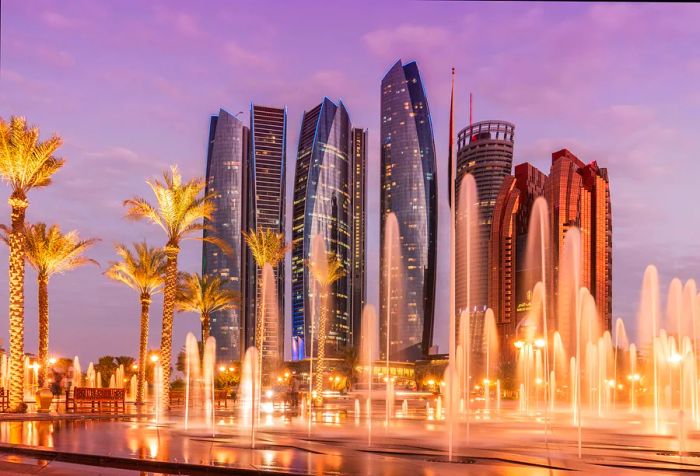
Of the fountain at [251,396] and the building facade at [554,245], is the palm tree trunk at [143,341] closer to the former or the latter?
the fountain at [251,396]

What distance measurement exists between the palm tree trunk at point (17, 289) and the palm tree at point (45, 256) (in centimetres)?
1163

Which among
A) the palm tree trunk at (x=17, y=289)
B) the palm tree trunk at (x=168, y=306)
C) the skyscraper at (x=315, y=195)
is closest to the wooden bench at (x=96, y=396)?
the palm tree trunk at (x=17, y=289)

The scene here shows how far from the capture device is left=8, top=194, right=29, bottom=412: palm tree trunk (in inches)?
1006

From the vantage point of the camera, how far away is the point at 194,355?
3024 inches

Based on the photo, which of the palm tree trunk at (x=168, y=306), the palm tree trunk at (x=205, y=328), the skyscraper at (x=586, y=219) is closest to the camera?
the palm tree trunk at (x=168, y=306)

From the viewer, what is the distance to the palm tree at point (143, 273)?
40.2 meters

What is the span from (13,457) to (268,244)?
28270mm

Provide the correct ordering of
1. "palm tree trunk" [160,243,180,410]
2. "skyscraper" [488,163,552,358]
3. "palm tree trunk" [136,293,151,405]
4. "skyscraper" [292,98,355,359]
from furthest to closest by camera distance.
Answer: "skyscraper" [292,98,355,359] → "skyscraper" [488,163,552,358] → "palm tree trunk" [136,293,151,405] → "palm tree trunk" [160,243,180,410]

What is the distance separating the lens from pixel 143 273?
4088cm

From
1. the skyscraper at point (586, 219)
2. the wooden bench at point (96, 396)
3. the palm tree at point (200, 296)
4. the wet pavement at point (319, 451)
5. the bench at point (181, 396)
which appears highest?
the skyscraper at point (586, 219)

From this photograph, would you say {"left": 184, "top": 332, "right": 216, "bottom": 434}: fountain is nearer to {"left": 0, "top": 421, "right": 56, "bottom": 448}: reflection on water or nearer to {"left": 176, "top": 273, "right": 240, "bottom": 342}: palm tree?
{"left": 176, "top": 273, "right": 240, "bottom": 342}: palm tree

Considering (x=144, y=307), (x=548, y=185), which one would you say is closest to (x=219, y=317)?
(x=548, y=185)

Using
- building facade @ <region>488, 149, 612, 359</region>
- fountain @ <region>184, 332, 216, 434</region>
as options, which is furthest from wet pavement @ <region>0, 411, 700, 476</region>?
building facade @ <region>488, 149, 612, 359</region>

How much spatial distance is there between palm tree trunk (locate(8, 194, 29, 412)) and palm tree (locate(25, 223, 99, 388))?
11.6m
